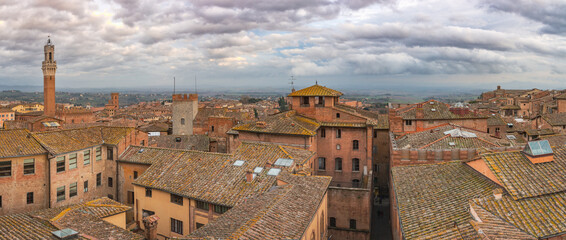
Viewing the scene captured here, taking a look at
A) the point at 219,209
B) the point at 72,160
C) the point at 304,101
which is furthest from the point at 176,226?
the point at 304,101

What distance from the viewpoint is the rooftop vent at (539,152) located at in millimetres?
14445

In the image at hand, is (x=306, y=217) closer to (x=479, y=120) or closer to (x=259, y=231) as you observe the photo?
(x=259, y=231)

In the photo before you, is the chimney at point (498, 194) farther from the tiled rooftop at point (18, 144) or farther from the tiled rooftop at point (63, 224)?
the tiled rooftop at point (18, 144)

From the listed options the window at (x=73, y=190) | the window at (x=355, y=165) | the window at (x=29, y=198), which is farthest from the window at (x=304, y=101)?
the window at (x=29, y=198)

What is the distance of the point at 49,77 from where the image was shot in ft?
293

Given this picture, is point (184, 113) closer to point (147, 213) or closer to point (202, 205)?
point (147, 213)

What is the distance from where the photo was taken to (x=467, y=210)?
42.1 feet

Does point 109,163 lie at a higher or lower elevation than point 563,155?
lower

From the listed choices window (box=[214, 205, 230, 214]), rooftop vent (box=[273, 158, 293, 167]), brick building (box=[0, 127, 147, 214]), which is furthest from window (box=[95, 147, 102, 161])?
rooftop vent (box=[273, 158, 293, 167])

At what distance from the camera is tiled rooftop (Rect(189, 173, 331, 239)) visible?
1348cm

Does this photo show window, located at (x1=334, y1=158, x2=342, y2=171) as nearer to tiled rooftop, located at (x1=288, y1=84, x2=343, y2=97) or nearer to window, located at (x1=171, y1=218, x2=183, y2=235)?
tiled rooftop, located at (x1=288, y1=84, x2=343, y2=97)

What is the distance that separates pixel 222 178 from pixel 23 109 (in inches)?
6130

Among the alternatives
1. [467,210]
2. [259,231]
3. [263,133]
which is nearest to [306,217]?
[259,231]

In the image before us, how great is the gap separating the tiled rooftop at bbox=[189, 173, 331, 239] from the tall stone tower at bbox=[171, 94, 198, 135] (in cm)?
4557
